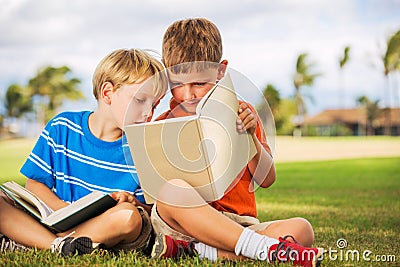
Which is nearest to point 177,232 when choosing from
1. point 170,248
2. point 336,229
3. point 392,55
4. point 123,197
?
point 170,248

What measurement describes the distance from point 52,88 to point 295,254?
187ft

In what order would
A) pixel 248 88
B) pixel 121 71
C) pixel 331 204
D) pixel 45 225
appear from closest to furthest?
pixel 248 88 < pixel 45 225 < pixel 121 71 < pixel 331 204

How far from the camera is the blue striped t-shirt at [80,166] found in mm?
3016

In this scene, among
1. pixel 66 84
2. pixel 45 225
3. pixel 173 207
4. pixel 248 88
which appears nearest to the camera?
pixel 248 88

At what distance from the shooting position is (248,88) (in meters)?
2.28

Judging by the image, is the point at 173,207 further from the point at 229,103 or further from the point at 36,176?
the point at 36,176

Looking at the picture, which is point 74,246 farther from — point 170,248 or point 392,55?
point 392,55

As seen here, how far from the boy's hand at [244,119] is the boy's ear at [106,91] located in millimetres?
933

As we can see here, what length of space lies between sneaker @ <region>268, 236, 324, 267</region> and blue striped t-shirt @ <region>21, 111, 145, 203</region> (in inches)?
36.2

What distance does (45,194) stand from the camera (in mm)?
2951

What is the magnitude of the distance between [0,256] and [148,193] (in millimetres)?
716

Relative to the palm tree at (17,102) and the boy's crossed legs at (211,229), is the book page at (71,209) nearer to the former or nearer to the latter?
the boy's crossed legs at (211,229)

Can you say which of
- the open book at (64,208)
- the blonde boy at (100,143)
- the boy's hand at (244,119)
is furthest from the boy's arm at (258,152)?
the open book at (64,208)

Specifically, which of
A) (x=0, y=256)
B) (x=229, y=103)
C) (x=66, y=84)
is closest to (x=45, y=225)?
(x=0, y=256)
